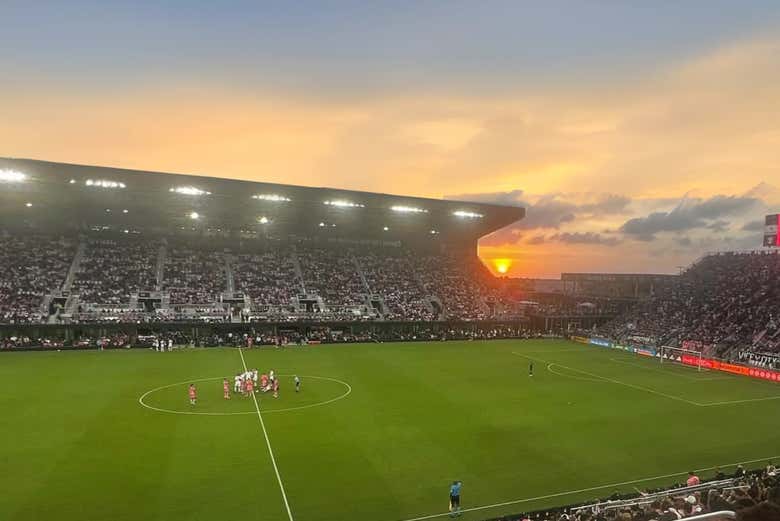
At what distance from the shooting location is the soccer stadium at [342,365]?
17328mm

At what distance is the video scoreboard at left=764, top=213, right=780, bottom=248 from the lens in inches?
1934

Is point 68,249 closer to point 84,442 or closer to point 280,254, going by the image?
point 280,254

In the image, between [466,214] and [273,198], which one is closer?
[273,198]

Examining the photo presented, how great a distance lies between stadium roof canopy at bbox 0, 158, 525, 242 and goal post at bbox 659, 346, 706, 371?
25.1 m

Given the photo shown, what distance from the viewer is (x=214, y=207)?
5878 cm

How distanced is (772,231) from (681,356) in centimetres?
1554

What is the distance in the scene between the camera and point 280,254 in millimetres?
70500

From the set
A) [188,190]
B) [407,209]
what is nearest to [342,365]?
[188,190]

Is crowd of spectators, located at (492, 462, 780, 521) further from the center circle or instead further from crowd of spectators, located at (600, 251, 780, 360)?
crowd of spectators, located at (600, 251, 780, 360)

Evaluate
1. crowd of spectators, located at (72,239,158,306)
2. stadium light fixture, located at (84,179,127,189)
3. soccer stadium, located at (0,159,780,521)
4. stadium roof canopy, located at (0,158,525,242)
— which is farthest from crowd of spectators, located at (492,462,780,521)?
crowd of spectators, located at (72,239,158,306)

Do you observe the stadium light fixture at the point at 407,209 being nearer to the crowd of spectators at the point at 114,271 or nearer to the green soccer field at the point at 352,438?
the green soccer field at the point at 352,438

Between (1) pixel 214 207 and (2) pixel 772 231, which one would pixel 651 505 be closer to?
(2) pixel 772 231

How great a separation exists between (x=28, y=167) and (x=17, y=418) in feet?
91.8

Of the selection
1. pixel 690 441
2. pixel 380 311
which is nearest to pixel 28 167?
pixel 380 311
